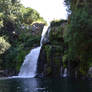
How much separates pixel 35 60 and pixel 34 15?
84.6 ft

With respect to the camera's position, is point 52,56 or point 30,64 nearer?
point 52,56

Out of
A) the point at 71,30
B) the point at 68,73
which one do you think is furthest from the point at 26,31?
the point at 71,30

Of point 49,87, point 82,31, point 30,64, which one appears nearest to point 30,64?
point 30,64

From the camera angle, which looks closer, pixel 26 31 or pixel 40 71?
pixel 40 71

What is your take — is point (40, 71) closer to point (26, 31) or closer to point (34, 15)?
point (26, 31)

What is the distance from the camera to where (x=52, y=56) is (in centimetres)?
3300

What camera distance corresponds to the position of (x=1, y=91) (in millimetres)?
15547

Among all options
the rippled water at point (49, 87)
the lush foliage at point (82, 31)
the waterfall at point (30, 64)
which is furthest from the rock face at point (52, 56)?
the lush foliage at point (82, 31)

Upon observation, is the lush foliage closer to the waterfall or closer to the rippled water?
the rippled water

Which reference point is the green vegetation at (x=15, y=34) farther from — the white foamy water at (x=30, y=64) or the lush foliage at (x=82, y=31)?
the lush foliage at (x=82, y=31)

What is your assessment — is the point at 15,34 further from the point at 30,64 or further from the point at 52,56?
Result: the point at 52,56

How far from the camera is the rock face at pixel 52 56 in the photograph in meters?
32.1

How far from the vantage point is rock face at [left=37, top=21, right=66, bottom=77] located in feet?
105

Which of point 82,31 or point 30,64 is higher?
point 82,31
